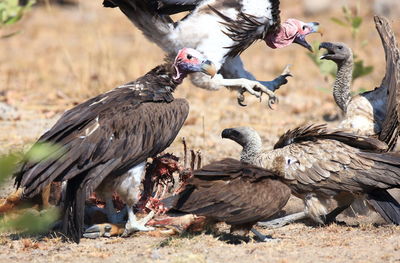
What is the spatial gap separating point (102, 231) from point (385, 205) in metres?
1.90

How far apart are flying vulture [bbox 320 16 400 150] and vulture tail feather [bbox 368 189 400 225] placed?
590mm

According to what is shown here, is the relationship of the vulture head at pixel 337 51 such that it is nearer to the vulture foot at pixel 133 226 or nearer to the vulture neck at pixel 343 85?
the vulture neck at pixel 343 85

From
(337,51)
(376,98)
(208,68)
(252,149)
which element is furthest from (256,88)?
(252,149)

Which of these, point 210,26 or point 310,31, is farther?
point 310,31

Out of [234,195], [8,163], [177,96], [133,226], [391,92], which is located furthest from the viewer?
[177,96]

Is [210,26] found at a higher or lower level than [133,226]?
higher

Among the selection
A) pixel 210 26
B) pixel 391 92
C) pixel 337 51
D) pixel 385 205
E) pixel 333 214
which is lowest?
pixel 333 214

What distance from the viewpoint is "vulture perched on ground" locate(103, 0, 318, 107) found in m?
6.13

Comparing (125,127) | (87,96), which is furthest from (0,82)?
(125,127)

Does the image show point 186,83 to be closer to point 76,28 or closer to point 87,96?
point 87,96

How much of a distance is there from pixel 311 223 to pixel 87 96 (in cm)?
459

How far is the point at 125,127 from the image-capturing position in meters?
4.70

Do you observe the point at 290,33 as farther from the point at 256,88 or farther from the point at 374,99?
the point at 374,99

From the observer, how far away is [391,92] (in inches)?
207
